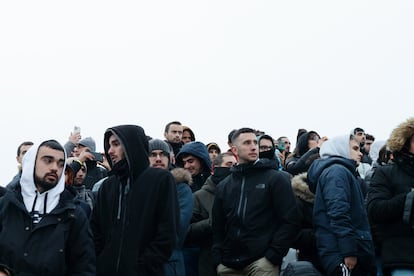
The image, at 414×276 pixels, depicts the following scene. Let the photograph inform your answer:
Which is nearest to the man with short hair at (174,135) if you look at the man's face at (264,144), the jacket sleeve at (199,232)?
the man's face at (264,144)

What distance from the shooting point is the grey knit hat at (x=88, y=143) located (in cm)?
1059

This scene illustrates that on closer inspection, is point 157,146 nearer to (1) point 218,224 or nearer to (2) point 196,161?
(2) point 196,161

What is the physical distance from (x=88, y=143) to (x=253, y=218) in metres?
4.41

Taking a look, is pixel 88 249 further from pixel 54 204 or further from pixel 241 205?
pixel 241 205

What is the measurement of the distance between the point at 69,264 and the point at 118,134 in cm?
127

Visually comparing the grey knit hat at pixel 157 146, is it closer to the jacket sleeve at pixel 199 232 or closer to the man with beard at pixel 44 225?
the jacket sleeve at pixel 199 232

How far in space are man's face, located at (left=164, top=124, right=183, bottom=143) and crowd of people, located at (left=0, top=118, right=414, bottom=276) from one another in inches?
90.9

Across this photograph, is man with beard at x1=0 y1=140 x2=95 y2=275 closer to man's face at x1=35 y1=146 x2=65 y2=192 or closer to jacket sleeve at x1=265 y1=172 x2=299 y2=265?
man's face at x1=35 y1=146 x2=65 y2=192

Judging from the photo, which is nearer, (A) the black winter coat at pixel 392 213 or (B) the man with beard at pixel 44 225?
(B) the man with beard at pixel 44 225

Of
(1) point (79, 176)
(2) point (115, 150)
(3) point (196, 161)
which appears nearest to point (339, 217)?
(2) point (115, 150)

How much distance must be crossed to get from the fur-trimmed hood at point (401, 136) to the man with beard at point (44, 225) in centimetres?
304

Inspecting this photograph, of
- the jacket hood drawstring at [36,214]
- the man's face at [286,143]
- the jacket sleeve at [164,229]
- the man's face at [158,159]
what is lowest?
the man's face at [286,143]

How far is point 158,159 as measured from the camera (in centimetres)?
776

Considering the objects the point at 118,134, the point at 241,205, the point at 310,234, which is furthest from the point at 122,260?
the point at 310,234
